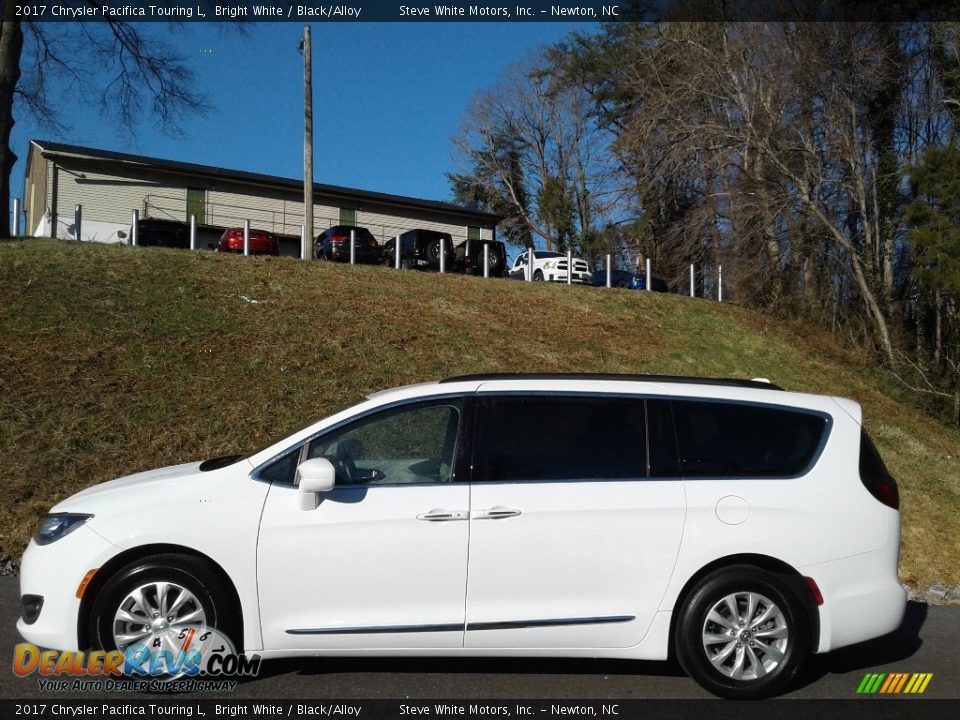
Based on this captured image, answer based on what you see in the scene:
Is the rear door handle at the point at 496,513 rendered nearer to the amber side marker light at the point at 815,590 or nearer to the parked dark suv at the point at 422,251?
the amber side marker light at the point at 815,590

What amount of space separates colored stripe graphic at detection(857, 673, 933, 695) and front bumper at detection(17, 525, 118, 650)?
428cm

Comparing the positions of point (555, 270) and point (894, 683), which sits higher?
point (555, 270)

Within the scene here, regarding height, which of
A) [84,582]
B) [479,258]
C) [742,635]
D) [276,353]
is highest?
[479,258]

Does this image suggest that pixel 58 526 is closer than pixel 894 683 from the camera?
Yes

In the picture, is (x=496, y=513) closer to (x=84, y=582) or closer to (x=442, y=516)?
(x=442, y=516)

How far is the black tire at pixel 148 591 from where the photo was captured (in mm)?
4512

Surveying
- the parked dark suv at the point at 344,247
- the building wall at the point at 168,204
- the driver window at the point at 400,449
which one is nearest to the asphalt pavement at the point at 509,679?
the driver window at the point at 400,449

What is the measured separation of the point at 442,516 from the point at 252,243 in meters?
24.7

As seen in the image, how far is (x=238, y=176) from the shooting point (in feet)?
128

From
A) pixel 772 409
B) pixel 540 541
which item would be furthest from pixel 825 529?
pixel 540 541

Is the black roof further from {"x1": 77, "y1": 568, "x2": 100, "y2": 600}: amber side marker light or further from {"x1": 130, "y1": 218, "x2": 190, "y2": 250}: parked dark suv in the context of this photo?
{"x1": 77, "y1": 568, "x2": 100, "y2": 600}: amber side marker light

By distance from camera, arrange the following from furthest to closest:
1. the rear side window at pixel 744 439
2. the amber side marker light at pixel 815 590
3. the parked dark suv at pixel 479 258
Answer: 1. the parked dark suv at pixel 479 258
2. the rear side window at pixel 744 439
3. the amber side marker light at pixel 815 590

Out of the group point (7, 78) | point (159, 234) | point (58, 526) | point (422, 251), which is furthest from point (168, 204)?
point (58, 526)

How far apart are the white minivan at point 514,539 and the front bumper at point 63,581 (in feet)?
0.04
